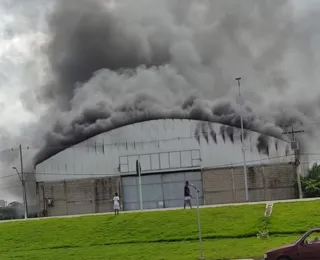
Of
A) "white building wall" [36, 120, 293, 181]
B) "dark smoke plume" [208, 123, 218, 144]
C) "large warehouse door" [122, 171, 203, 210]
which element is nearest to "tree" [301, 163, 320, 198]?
"white building wall" [36, 120, 293, 181]

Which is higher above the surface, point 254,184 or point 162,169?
point 162,169

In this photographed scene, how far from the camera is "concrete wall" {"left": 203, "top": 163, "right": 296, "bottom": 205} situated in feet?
223

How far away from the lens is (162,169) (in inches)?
2879

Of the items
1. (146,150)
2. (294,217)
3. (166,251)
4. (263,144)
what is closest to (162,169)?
(146,150)

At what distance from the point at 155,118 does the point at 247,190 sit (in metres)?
17.5

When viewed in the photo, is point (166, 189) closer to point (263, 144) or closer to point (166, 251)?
point (263, 144)

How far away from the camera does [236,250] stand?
28047 millimetres

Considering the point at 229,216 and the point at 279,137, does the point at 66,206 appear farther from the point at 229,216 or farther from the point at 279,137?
the point at 229,216

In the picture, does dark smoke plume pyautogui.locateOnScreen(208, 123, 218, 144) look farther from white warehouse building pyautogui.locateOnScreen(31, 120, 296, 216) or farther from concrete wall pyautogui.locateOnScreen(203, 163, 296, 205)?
concrete wall pyautogui.locateOnScreen(203, 163, 296, 205)

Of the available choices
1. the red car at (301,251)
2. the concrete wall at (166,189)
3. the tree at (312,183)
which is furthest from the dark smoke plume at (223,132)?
the red car at (301,251)

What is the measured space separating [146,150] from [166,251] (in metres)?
44.0

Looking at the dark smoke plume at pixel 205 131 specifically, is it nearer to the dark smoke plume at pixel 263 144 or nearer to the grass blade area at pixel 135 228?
the dark smoke plume at pixel 263 144

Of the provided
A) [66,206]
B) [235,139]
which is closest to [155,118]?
[235,139]

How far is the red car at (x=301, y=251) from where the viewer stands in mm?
19562
